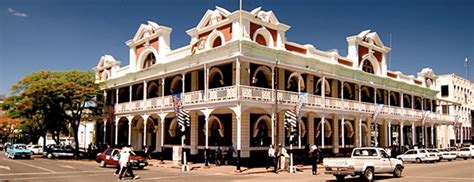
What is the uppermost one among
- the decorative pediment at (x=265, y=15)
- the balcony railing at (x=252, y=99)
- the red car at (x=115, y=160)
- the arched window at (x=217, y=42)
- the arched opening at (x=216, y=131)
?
the decorative pediment at (x=265, y=15)

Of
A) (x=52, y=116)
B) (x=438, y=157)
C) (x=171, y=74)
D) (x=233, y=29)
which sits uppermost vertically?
(x=233, y=29)

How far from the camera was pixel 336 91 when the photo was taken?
3694 centimetres

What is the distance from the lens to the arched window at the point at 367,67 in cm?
3997

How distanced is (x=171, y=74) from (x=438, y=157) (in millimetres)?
23420

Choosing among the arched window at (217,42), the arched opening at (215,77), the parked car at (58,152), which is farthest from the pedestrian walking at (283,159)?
the parked car at (58,152)

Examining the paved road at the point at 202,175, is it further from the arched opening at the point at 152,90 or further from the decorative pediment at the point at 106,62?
the decorative pediment at the point at 106,62

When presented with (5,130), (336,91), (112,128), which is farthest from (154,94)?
(5,130)

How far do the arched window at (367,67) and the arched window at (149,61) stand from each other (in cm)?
1855

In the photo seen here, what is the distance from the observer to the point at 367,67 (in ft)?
133

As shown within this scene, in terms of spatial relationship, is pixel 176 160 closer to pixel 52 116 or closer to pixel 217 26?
pixel 217 26

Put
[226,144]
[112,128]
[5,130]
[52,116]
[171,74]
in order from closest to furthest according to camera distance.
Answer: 1. [226,144]
2. [171,74]
3. [52,116]
4. [112,128]
5. [5,130]

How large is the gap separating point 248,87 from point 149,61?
14.1 metres

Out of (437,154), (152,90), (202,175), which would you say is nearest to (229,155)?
(202,175)

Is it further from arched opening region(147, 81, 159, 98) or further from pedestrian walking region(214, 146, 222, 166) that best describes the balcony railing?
pedestrian walking region(214, 146, 222, 166)
